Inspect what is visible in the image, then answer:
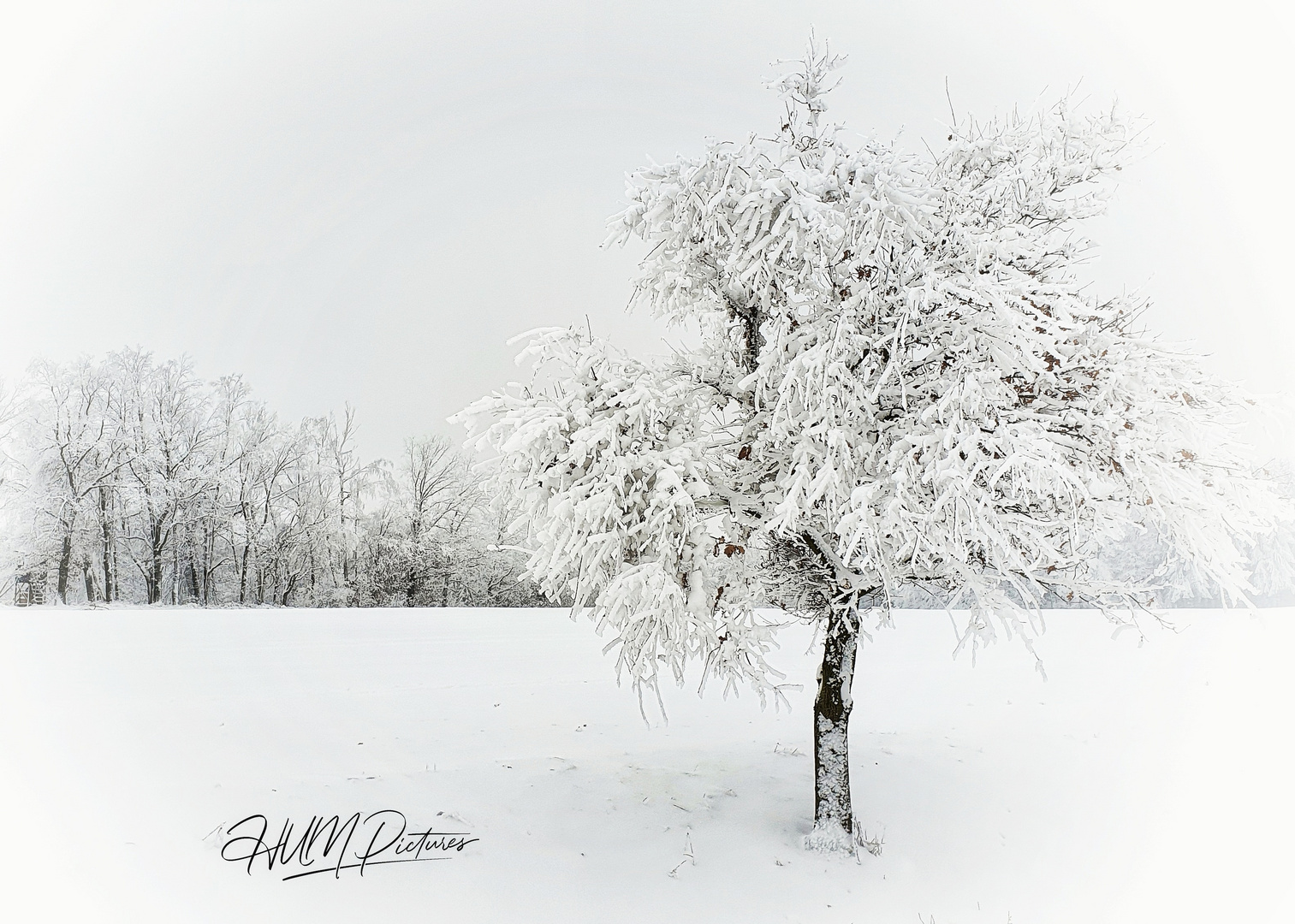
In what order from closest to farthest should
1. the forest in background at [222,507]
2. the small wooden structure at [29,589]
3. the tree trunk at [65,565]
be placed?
the small wooden structure at [29,589], the tree trunk at [65,565], the forest in background at [222,507]

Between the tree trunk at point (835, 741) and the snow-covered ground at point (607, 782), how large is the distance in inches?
11.6

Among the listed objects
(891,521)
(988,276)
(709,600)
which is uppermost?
(988,276)

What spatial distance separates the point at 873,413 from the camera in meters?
6.37

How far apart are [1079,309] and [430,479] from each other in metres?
35.7

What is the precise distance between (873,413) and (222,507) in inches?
1369

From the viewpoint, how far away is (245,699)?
34.1 feet

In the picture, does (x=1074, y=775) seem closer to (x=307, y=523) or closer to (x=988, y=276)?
(x=988, y=276)

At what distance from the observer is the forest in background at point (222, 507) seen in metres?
28.1

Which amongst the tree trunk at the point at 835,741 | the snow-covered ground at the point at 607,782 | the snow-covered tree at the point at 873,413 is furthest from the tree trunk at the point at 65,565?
the tree trunk at the point at 835,741

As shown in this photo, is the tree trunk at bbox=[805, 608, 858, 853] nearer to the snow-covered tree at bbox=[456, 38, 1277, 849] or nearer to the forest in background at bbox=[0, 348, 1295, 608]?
the snow-covered tree at bbox=[456, 38, 1277, 849]

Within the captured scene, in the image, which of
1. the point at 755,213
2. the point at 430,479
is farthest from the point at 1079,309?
the point at 430,479

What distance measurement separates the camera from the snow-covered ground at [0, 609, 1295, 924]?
6.12 metres

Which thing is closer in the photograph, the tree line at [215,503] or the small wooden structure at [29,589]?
the small wooden structure at [29,589]

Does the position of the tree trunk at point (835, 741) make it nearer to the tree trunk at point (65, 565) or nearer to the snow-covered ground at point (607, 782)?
the snow-covered ground at point (607, 782)
